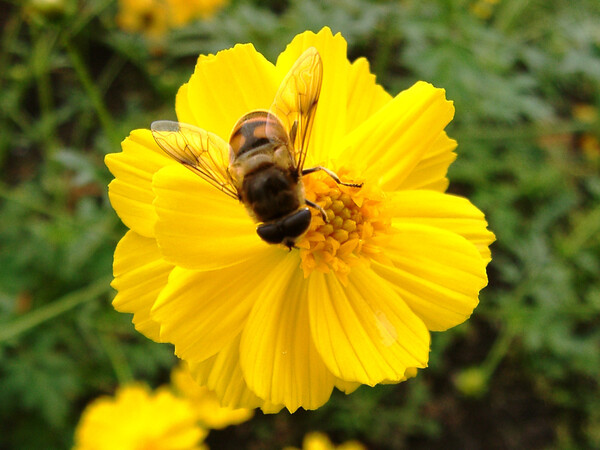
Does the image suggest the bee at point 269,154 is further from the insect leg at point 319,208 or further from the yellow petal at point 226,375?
the yellow petal at point 226,375

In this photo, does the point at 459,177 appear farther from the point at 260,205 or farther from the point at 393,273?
the point at 260,205

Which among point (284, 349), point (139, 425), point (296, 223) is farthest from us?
point (139, 425)

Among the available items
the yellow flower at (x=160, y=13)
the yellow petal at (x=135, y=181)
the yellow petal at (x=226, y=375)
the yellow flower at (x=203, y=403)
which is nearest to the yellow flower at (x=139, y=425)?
the yellow flower at (x=203, y=403)

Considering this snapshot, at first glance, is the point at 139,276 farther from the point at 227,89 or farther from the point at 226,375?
the point at 227,89

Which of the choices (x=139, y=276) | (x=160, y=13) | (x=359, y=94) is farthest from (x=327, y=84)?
(x=160, y=13)

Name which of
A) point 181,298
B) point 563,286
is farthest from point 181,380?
point 563,286

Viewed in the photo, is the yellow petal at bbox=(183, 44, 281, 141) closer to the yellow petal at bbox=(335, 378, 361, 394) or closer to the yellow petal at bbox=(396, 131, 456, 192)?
the yellow petal at bbox=(396, 131, 456, 192)

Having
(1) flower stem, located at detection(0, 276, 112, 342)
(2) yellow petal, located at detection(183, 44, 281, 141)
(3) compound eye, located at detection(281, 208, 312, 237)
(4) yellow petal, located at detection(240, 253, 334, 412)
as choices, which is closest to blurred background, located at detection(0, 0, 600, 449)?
(1) flower stem, located at detection(0, 276, 112, 342)
